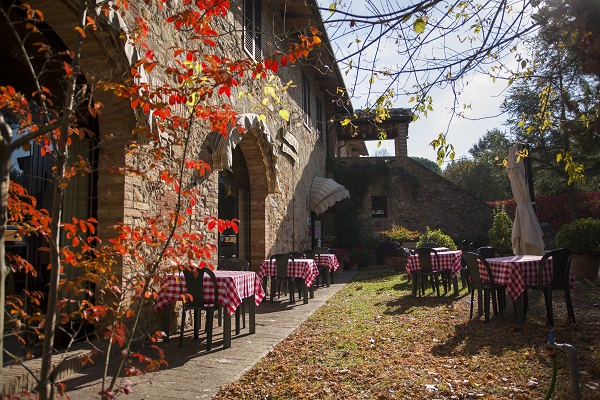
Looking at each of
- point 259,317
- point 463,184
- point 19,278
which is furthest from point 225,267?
point 463,184

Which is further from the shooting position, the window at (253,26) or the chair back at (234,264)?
the window at (253,26)

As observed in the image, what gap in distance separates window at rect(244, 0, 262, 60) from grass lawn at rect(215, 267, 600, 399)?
5215 millimetres

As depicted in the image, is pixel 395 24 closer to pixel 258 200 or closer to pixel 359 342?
pixel 359 342

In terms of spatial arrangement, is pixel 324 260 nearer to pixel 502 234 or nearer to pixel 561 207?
pixel 502 234

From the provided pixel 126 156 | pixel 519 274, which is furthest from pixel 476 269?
pixel 126 156

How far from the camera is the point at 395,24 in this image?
310cm

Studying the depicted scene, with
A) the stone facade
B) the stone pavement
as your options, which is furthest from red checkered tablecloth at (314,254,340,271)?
the stone pavement

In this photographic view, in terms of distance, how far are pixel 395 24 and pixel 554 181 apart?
2200 cm

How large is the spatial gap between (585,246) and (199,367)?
8316mm

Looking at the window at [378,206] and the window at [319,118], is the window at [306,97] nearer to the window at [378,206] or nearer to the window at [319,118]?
the window at [319,118]

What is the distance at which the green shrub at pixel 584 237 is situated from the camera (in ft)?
29.1

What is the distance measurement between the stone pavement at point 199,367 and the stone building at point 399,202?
1091 cm

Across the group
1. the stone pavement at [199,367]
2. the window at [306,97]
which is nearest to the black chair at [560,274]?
the stone pavement at [199,367]

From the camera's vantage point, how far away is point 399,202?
56.4 ft
